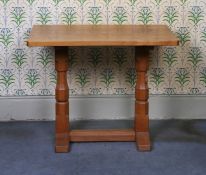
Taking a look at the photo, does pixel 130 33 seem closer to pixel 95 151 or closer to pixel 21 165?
pixel 95 151

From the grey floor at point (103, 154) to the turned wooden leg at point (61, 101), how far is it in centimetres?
6

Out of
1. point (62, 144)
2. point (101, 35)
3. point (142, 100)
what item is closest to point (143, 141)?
point (142, 100)

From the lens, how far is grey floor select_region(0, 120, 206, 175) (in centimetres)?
252

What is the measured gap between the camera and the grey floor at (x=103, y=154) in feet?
8.28

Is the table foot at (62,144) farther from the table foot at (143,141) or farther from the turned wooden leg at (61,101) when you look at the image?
the table foot at (143,141)

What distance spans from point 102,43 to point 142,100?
1.63ft

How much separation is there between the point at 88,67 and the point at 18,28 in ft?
1.72

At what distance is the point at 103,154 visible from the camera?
273cm

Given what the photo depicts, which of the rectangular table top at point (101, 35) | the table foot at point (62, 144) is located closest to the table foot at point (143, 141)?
the table foot at point (62, 144)

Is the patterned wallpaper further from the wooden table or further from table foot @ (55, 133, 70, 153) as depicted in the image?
table foot @ (55, 133, 70, 153)

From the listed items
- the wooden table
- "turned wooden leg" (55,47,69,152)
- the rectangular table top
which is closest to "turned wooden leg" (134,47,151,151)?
the wooden table

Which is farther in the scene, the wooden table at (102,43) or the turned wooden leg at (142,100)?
the turned wooden leg at (142,100)

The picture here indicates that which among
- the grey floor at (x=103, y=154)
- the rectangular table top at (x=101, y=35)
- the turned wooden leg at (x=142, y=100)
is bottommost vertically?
the grey floor at (x=103, y=154)

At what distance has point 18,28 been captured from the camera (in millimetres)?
3123
